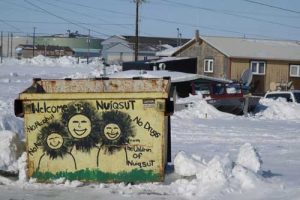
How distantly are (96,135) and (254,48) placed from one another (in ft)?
152

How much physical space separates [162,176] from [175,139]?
9338 millimetres

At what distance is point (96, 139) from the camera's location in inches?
334

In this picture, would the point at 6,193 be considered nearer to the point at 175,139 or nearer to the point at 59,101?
the point at 59,101

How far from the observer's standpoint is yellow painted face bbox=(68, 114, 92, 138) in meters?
8.45

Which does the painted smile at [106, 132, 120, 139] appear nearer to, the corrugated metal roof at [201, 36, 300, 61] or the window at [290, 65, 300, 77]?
the corrugated metal roof at [201, 36, 300, 61]

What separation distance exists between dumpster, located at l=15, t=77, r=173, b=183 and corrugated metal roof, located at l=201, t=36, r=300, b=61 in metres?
42.5

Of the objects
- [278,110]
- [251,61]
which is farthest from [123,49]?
→ [278,110]

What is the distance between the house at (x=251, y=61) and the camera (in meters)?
50.9

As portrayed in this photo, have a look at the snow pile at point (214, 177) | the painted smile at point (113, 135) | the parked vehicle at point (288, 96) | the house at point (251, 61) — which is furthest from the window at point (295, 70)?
the painted smile at point (113, 135)

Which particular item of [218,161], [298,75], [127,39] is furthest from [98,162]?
[127,39]

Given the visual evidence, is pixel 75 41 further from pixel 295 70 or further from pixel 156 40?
pixel 295 70

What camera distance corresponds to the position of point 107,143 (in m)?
8.48

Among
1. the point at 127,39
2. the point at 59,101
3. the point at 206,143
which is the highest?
the point at 127,39

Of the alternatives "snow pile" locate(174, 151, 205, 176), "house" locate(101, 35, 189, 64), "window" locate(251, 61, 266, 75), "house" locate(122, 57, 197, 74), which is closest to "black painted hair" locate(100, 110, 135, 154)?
"snow pile" locate(174, 151, 205, 176)
